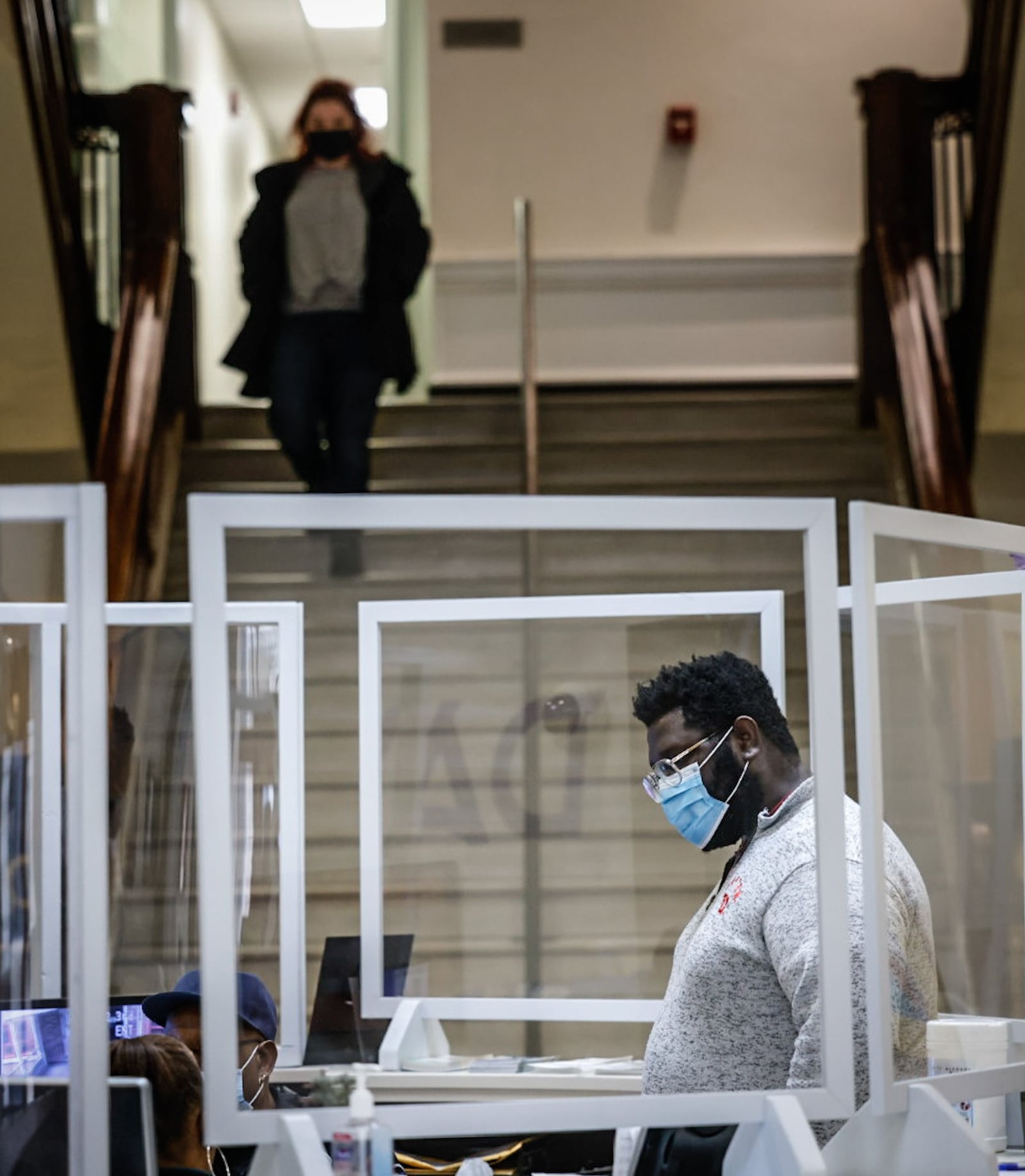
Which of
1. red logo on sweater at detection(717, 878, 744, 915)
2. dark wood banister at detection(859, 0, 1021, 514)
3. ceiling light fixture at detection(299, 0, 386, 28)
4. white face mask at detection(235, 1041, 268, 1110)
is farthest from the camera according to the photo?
ceiling light fixture at detection(299, 0, 386, 28)

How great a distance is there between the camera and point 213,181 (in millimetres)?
8398

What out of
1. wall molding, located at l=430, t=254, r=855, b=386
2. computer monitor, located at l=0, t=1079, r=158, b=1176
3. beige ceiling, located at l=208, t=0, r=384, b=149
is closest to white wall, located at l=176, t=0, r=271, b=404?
beige ceiling, located at l=208, t=0, r=384, b=149

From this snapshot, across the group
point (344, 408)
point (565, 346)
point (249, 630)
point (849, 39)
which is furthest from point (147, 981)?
point (849, 39)

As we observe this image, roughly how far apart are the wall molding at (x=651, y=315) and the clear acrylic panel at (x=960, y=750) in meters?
4.77

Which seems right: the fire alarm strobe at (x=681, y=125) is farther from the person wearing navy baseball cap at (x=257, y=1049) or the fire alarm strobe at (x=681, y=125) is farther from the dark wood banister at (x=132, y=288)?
the person wearing navy baseball cap at (x=257, y=1049)

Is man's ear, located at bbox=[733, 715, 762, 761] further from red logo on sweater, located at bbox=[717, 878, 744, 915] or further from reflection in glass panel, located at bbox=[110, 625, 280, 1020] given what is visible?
reflection in glass panel, located at bbox=[110, 625, 280, 1020]

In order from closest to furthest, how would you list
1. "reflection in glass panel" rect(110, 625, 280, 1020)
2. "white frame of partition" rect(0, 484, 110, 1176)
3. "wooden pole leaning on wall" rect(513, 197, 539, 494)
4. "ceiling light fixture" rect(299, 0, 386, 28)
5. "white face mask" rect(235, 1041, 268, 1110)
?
"white frame of partition" rect(0, 484, 110, 1176) < "white face mask" rect(235, 1041, 268, 1110) < "reflection in glass panel" rect(110, 625, 280, 1020) < "wooden pole leaning on wall" rect(513, 197, 539, 494) < "ceiling light fixture" rect(299, 0, 386, 28)

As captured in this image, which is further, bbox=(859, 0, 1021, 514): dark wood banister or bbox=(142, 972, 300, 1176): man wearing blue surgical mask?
bbox=(859, 0, 1021, 514): dark wood banister

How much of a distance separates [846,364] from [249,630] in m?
5.31

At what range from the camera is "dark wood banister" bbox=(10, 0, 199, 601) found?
4.73 m

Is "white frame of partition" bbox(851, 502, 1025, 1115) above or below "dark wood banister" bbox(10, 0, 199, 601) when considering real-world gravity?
below

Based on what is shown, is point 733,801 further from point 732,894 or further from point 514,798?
point 514,798

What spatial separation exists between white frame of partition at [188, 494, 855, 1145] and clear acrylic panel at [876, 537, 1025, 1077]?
0.27 feet

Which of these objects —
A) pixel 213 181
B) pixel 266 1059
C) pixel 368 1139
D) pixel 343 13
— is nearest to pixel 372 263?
pixel 266 1059
